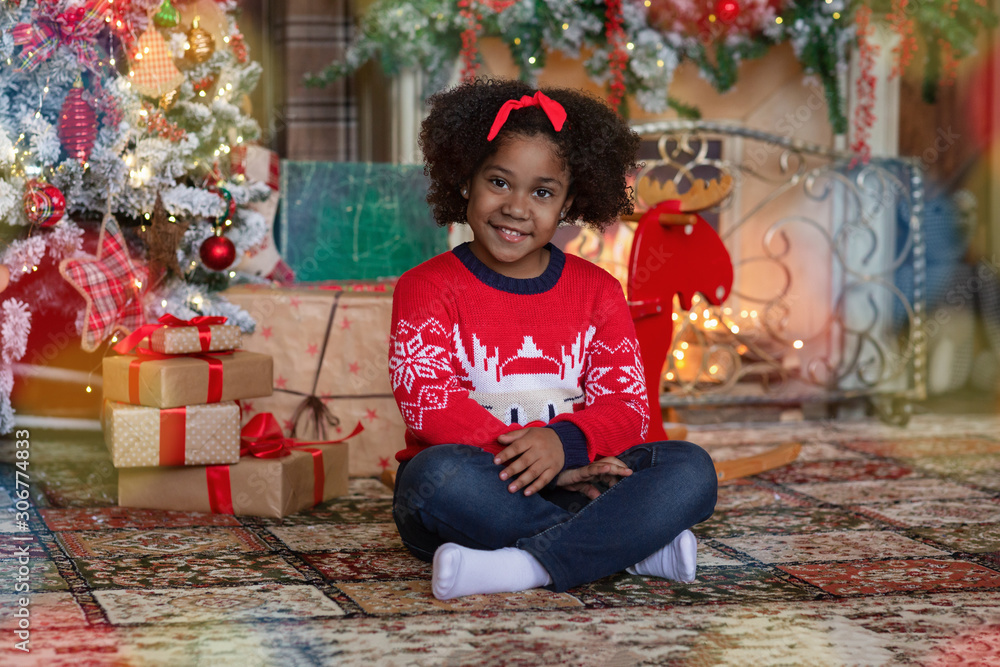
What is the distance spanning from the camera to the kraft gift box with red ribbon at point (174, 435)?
5.83ft

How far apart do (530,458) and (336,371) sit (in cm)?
96

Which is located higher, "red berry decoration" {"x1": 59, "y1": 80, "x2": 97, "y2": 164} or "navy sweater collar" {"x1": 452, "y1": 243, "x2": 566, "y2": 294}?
"red berry decoration" {"x1": 59, "y1": 80, "x2": 97, "y2": 164}

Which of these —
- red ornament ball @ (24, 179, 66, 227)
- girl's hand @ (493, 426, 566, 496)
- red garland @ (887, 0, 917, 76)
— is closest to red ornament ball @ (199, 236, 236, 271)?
red ornament ball @ (24, 179, 66, 227)

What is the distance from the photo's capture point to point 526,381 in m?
1.52

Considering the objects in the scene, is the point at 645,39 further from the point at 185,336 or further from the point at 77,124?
the point at 185,336

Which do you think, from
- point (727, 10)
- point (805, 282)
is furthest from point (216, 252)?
point (805, 282)

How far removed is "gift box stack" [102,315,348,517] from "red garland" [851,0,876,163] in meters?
1.95

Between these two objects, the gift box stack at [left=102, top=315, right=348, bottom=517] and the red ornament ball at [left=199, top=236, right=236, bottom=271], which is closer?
the gift box stack at [left=102, top=315, right=348, bottom=517]

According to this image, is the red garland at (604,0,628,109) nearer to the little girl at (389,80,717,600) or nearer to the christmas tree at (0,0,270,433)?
the christmas tree at (0,0,270,433)

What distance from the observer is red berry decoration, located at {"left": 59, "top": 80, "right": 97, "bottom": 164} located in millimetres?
2068

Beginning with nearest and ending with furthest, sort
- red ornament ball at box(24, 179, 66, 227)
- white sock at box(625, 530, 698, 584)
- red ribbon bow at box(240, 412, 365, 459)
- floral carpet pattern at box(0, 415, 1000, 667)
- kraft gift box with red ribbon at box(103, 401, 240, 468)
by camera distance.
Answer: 1. floral carpet pattern at box(0, 415, 1000, 667)
2. white sock at box(625, 530, 698, 584)
3. kraft gift box with red ribbon at box(103, 401, 240, 468)
4. red ribbon bow at box(240, 412, 365, 459)
5. red ornament ball at box(24, 179, 66, 227)

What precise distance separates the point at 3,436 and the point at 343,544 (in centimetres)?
126

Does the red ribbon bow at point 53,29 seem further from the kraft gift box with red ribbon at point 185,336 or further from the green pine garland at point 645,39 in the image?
the green pine garland at point 645,39

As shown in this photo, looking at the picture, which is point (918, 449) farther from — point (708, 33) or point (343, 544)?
point (343, 544)
